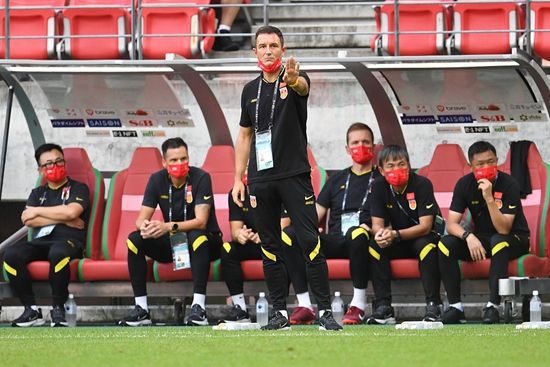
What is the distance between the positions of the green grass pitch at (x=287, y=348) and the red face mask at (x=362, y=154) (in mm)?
2808

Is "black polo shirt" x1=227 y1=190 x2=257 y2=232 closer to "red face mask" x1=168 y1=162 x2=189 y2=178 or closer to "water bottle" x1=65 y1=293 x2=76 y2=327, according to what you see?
"red face mask" x1=168 y1=162 x2=189 y2=178

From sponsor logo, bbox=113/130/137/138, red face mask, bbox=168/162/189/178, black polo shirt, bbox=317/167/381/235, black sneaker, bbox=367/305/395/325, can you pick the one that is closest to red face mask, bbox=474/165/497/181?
black polo shirt, bbox=317/167/381/235

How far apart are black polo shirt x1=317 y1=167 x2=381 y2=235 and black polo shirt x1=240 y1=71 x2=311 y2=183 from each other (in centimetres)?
321

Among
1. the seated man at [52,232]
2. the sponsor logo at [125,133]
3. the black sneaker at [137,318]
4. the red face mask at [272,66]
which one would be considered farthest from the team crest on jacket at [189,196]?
the red face mask at [272,66]

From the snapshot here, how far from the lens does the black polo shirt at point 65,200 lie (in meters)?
13.2

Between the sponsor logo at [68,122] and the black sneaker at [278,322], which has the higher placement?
the sponsor logo at [68,122]

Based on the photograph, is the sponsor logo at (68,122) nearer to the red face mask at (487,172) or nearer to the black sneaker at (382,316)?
the black sneaker at (382,316)

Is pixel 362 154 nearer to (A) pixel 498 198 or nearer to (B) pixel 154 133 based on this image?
(A) pixel 498 198

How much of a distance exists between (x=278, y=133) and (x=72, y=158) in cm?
479

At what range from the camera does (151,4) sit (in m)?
13.6

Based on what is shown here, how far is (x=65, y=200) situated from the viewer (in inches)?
523

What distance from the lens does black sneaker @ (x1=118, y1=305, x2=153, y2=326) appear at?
39.9ft

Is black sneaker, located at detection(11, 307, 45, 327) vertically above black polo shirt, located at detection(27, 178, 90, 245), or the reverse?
black polo shirt, located at detection(27, 178, 90, 245)

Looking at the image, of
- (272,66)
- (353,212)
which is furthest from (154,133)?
(272,66)
